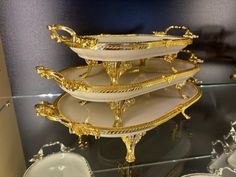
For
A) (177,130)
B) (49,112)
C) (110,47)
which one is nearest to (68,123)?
(49,112)

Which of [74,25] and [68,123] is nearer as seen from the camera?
[68,123]

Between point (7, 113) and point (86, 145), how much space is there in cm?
22

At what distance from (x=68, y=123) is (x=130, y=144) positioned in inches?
4.7

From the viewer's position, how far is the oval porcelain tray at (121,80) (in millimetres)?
425

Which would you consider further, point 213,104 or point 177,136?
point 213,104

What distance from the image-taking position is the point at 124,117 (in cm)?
48

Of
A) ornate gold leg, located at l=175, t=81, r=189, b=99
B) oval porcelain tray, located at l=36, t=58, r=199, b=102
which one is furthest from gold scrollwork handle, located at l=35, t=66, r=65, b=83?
ornate gold leg, located at l=175, t=81, r=189, b=99

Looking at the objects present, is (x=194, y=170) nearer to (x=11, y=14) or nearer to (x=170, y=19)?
(x=170, y=19)

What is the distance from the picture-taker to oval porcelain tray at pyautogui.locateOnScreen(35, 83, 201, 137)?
439mm

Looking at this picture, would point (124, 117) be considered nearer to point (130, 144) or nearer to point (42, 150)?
point (130, 144)

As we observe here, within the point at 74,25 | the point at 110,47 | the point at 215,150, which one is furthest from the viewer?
the point at 74,25

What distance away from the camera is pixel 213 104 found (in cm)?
67

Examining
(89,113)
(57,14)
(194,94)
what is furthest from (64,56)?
(194,94)

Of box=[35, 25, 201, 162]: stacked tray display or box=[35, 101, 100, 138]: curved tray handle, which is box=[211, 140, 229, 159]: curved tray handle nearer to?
box=[35, 25, 201, 162]: stacked tray display
